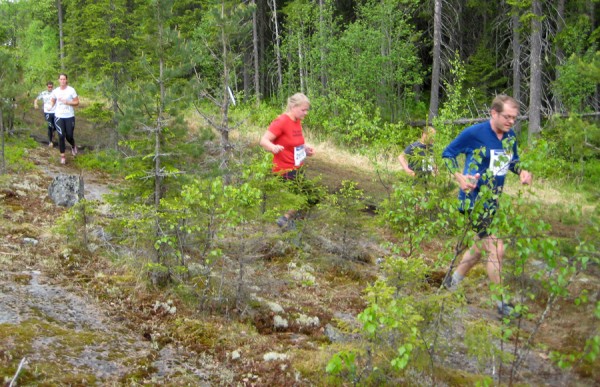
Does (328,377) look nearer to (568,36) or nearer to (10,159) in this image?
(10,159)

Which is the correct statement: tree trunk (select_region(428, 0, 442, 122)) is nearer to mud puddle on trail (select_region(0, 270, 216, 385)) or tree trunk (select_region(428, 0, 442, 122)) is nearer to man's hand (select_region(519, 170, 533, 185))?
man's hand (select_region(519, 170, 533, 185))

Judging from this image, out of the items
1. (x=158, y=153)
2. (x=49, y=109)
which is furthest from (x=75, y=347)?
(x=49, y=109)

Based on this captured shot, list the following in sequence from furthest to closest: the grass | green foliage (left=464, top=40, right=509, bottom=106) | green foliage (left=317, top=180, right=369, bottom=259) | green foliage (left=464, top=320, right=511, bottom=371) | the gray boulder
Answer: green foliage (left=464, top=40, right=509, bottom=106)
the gray boulder
green foliage (left=317, top=180, right=369, bottom=259)
the grass
green foliage (left=464, top=320, right=511, bottom=371)

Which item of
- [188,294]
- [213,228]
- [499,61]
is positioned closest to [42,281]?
[188,294]

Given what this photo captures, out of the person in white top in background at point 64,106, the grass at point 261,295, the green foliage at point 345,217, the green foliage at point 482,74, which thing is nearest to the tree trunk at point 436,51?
the green foliage at point 482,74

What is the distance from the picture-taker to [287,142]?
744cm

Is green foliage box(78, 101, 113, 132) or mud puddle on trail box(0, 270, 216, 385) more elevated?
green foliage box(78, 101, 113, 132)

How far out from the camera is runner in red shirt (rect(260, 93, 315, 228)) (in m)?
7.31

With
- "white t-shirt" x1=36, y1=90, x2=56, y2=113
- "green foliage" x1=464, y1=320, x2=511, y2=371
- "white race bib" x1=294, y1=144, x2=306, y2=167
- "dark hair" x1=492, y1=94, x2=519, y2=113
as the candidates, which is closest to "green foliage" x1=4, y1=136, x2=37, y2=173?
"white t-shirt" x1=36, y1=90, x2=56, y2=113

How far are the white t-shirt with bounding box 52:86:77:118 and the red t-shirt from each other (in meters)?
6.88

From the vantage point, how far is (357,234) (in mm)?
7922

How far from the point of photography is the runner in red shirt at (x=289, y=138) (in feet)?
24.0

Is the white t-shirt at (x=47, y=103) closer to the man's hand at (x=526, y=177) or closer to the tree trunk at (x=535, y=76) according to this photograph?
the man's hand at (x=526, y=177)

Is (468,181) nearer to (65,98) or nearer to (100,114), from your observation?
(65,98)
